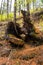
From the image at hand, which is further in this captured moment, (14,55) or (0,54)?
(0,54)

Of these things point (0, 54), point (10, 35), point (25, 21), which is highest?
point (25, 21)

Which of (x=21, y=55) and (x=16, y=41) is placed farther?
(x=16, y=41)

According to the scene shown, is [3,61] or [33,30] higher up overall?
[33,30]

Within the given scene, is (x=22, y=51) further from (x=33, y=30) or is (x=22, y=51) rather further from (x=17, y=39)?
(x=33, y=30)

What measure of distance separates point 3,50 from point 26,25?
2.68 m

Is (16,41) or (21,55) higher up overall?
(16,41)

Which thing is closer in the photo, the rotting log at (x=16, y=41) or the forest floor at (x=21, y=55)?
the forest floor at (x=21, y=55)

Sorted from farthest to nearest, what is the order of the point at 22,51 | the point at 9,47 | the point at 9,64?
the point at 9,47
the point at 22,51
the point at 9,64

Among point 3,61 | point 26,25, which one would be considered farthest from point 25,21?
point 3,61

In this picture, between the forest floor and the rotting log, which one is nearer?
the forest floor

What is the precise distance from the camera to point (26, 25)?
1345cm

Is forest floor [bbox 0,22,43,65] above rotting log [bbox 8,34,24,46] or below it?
below

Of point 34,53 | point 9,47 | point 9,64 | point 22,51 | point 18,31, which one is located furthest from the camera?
point 18,31

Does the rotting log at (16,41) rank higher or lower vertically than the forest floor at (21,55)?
higher
